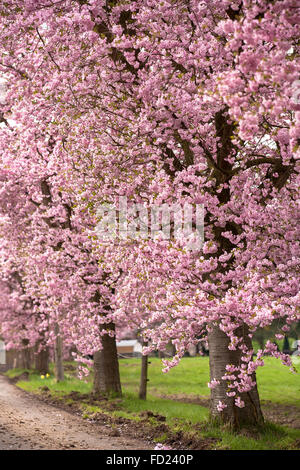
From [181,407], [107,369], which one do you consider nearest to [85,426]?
[181,407]

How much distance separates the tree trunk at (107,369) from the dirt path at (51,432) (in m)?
2.29

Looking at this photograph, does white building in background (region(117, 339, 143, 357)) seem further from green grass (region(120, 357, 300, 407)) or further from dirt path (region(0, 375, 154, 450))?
dirt path (region(0, 375, 154, 450))

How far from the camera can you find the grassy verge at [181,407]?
11500mm

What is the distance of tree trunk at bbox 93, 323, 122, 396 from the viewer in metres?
20.8

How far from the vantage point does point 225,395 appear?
1248cm

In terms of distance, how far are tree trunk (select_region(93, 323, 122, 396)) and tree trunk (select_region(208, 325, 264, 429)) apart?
8.71 m

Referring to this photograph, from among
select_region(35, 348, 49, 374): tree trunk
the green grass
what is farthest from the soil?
select_region(35, 348, 49, 374): tree trunk

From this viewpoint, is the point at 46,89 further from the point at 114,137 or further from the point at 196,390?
the point at 196,390

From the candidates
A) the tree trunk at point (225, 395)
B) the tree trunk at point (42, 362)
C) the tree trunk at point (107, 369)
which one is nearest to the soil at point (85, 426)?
the tree trunk at point (107, 369)

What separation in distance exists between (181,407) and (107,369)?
3781 mm

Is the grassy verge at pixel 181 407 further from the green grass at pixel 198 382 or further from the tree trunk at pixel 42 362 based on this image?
the tree trunk at pixel 42 362

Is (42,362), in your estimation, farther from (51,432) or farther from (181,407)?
(51,432)

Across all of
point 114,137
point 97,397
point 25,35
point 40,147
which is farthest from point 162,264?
point 97,397

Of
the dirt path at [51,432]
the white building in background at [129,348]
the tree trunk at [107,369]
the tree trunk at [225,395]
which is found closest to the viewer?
the dirt path at [51,432]
